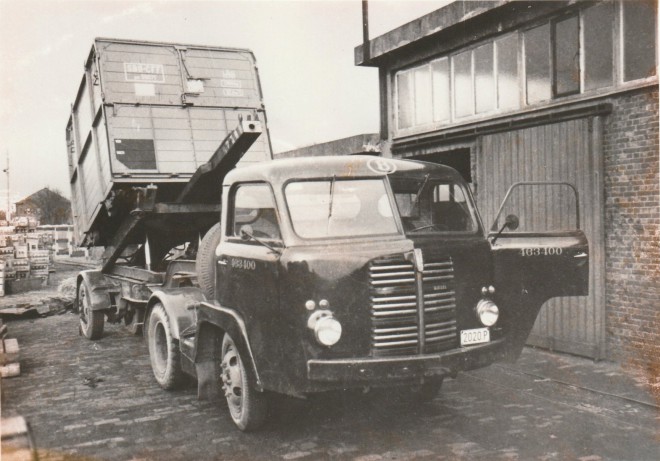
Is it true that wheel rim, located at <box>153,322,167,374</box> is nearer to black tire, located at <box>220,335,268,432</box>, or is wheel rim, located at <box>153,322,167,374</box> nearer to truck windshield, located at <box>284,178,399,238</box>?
black tire, located at <box>220,335,268,432</box>

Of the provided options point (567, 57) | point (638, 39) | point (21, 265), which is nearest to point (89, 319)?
point (567, 57)

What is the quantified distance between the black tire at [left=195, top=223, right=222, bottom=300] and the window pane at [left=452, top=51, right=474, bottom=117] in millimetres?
5324

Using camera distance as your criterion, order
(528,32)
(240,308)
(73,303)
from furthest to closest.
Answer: (73,303), (528,32), (240,308)

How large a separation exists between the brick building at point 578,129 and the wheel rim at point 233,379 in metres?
4.54

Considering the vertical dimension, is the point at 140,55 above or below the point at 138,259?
above

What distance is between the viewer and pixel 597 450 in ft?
15.6

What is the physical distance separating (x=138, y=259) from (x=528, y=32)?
22.9 ft

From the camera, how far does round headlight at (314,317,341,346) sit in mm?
4477

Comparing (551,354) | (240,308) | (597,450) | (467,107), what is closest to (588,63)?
(467,107)

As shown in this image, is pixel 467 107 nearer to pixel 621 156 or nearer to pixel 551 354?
pixel 621 156

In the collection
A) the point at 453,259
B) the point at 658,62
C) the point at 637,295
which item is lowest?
the point at 637,295

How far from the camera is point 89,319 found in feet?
31.8

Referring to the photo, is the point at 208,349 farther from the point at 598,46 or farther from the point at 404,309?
the point at 598,46

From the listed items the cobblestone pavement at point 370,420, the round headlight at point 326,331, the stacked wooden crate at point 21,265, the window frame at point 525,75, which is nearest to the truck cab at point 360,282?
the round headlight at point 326,331
